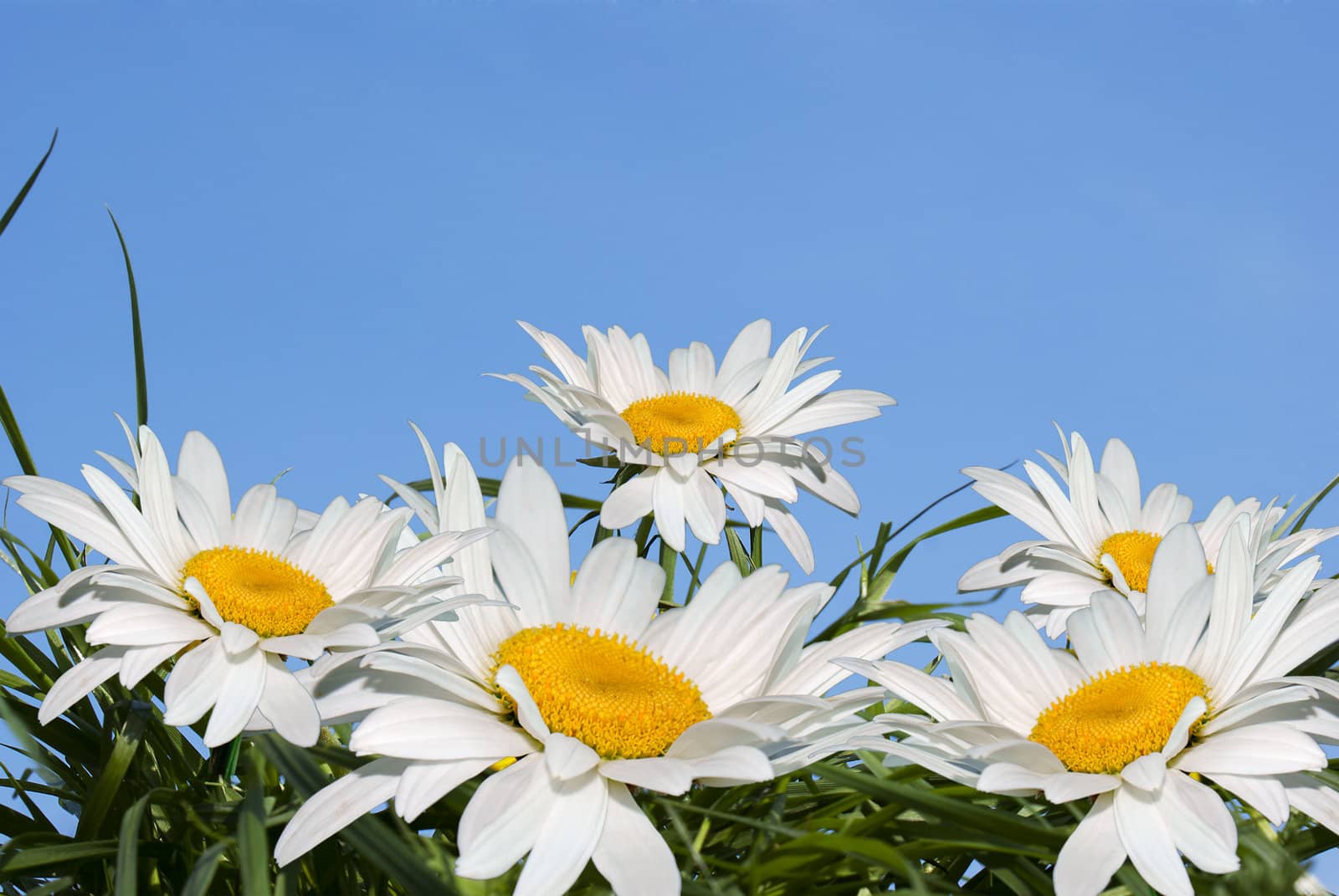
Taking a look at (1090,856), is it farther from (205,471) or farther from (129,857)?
(205,471)

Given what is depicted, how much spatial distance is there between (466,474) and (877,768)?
672mm

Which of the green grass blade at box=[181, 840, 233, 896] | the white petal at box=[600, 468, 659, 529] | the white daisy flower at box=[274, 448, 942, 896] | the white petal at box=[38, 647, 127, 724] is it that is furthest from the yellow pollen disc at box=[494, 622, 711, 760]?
the white petal at box=[600, 468, 659, 529]

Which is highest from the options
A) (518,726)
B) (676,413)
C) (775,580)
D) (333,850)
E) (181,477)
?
(676,413)

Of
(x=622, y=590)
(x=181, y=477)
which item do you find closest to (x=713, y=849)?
(x=622, y=590)

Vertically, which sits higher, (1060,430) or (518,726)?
(1060,430)

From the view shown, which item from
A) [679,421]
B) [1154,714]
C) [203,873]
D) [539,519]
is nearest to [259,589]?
[539,519]

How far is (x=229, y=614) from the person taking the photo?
1754mm

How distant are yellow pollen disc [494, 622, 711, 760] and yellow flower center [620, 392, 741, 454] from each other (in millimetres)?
Answer: 1065

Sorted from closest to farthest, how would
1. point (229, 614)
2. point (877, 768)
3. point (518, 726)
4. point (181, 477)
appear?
1. point (518, 726)
2. point (877, 768)
3. point (229, 614)
4. point (181, 477)

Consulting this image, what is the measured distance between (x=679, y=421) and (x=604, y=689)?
138 centimetres

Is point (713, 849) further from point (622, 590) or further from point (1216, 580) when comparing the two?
point (1216, 580)

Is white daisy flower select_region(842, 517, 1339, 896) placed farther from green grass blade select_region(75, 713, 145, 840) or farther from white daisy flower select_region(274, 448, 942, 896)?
green grass blade select_region(75, 713, 145, 840)

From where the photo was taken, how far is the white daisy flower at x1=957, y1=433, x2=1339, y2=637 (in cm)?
238

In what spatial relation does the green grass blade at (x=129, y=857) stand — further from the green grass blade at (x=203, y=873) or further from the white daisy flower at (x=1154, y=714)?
the white daisy flower at (x=1154, y=714)
